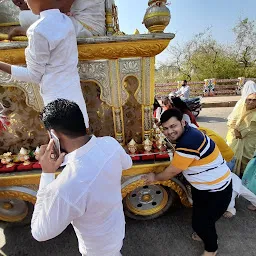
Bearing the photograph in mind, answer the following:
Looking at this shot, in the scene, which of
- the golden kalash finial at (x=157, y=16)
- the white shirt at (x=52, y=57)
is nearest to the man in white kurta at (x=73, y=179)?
the white shirt at (x=52, y=57)

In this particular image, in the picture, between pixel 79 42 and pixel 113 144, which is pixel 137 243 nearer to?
pixel 113 144

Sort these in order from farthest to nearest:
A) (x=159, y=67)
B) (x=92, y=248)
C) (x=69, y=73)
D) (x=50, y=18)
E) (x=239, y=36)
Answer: (x=159, y=67)
(x=239, y=36)
(x=69, y=73)
(x=50, y=18)
(x=92, y=248)

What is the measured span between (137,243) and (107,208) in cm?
138

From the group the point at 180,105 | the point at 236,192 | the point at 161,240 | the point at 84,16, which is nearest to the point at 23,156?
the point at 84,16

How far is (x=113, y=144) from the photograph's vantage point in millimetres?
1075

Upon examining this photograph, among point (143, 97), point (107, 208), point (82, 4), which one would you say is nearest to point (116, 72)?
point (143, 97)

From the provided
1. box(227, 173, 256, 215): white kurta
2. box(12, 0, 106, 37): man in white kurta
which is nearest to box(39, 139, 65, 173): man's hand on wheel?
box(12, 0, 106, 37): man in white kurta

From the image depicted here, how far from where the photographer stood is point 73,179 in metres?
0.86

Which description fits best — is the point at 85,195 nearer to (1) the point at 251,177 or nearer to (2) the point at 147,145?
(2) the point at 147,145

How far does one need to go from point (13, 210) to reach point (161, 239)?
1.77 metres

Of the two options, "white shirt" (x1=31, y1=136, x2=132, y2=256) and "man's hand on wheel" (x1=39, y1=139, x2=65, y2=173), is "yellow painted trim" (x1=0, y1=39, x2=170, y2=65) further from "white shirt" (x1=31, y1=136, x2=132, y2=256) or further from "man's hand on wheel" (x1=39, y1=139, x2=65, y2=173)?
"man's hand on wheel" (x1=39, y1=139, x2=65, y2=173)

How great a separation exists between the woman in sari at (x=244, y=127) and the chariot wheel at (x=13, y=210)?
122 inches

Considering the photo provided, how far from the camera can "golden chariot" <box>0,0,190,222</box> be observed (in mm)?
1834

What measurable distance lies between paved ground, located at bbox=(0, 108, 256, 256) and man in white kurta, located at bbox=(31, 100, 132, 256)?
4.40 ft
